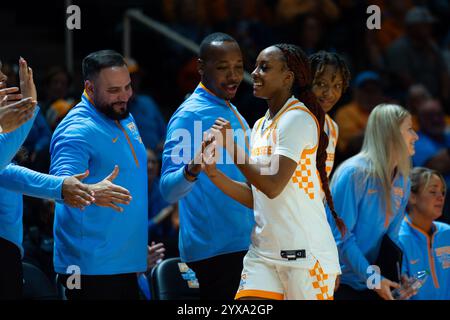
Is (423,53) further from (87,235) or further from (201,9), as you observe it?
(87,235)

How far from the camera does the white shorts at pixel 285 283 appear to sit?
167 inches

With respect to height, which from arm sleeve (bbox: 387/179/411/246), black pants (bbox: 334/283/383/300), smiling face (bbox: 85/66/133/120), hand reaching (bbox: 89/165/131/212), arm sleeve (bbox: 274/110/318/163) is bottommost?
black pants (bbox: 334/283/383/300)

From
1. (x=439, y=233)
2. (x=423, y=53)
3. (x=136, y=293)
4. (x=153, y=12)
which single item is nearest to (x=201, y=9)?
(x=153, y=12)

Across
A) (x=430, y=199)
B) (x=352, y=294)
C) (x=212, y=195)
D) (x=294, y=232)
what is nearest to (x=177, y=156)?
(x=212, y=195)

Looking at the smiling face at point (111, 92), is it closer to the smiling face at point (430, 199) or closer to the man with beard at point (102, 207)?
the man with beard at point (102, 207)

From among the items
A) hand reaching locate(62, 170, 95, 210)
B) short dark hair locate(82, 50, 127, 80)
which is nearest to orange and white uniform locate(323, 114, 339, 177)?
Answer: short dark hair locate(82, 50, 127, 80)

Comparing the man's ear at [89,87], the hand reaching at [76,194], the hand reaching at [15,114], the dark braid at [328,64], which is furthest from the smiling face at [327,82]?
the hand reaching at [15,114]

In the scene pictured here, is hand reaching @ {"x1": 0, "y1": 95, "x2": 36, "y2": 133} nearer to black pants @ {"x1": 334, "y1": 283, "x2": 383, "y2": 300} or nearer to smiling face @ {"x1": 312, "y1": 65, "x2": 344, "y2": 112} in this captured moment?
smiling face @ {"x1": 312, "y1": 65, "x2": 344, "y2": 112}

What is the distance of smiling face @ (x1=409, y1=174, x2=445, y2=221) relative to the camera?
6.02 m

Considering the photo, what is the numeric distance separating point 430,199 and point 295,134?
2.02 meters

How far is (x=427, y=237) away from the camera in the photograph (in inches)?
239

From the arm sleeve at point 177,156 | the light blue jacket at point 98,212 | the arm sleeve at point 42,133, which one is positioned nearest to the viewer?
the arm sleeve at point 177,156

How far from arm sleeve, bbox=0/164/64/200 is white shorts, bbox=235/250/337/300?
3.18 ft

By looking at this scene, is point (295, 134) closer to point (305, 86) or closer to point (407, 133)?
point (305, 86)
